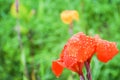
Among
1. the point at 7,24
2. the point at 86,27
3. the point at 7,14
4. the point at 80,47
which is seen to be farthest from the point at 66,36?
the point at 80,47

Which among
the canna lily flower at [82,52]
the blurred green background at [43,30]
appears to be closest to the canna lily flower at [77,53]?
the canna lily flower at [82,52]

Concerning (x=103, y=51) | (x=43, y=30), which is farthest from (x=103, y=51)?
(x=43, y=30)

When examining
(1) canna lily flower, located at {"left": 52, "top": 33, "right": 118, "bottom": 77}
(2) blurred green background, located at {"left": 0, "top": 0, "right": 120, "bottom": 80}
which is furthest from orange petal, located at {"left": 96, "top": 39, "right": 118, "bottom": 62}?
(2) blurred green background, located at {"left": 0, "top": 0, "right": 120, "bottom": 80}

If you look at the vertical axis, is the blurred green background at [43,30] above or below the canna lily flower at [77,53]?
above

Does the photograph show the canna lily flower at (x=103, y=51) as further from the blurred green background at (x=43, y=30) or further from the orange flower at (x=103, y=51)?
the blurred green background at (x=43, y=30)

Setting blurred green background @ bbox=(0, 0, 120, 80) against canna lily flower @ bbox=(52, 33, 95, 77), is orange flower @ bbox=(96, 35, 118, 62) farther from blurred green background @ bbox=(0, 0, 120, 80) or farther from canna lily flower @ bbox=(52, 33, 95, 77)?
blurred green background @ bbox=(0, 0, 120, 80)

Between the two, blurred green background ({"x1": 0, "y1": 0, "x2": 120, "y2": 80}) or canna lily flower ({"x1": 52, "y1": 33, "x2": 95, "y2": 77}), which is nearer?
canna lily flower ({"x1": 52, "y1": 33, "x2": 95, "y2": 77})

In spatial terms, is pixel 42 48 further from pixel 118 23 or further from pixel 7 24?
pixel 118 23

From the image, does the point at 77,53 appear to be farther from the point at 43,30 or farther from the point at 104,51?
the point at 43,30

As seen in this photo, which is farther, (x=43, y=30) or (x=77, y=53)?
(x=43, y=30)
